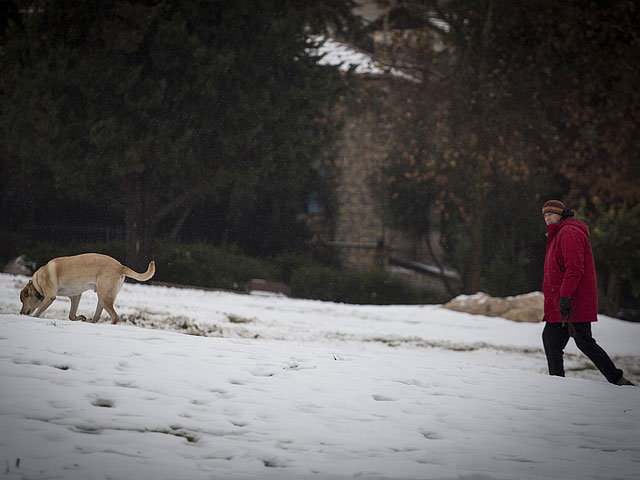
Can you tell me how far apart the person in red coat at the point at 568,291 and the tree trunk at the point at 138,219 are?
11978 millimetres

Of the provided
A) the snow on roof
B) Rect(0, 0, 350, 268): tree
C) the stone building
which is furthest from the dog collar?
the stone building

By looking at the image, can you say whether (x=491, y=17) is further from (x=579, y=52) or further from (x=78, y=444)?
(x=78, y=444)

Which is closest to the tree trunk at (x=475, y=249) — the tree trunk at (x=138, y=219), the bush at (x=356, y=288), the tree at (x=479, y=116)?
the tree at (x=479, y=116)

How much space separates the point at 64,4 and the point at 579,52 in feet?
42.4

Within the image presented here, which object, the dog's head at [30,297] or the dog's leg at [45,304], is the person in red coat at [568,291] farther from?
the dog's head at [30,297]

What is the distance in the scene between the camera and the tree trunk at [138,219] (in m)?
17.1

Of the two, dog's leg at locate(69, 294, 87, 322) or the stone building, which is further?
the stone building

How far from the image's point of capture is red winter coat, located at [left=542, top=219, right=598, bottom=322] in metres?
6.68

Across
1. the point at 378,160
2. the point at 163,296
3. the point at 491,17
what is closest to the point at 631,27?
the point at 491,17

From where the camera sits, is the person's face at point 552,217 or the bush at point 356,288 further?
the bush at point 356,288

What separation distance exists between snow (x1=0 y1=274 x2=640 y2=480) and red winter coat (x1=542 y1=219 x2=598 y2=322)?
676mm

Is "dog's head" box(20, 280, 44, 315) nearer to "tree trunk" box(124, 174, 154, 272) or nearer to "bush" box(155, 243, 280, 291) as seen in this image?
"tree trunk" box(124, 174, 154, 272)

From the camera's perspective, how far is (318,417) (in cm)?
476

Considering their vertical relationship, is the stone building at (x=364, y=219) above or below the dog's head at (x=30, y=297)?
above
